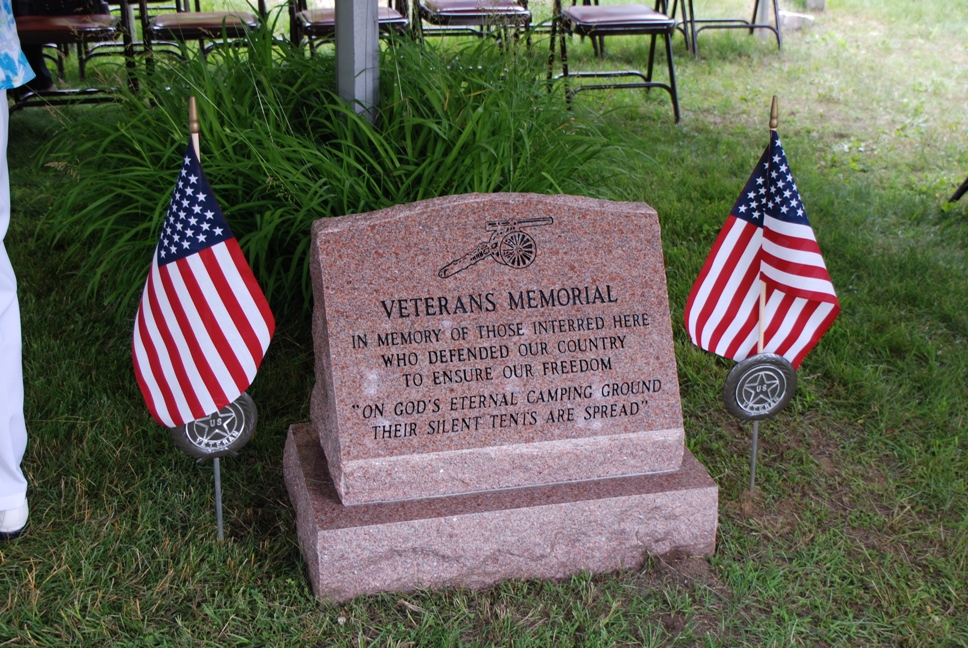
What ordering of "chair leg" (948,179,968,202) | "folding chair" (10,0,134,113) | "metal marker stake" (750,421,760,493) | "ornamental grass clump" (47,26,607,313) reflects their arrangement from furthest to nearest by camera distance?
1. "folding chair" (10,0,134,113)
2. "chair leg" (948,179,968,202)
3. "ornamental grass clump" (47,26,607,313)
4. "metal marker stake" (750,421,760,493)

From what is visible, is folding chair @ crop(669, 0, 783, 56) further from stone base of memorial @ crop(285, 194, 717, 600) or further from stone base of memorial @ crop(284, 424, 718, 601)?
stone base of memorial @ crop(284, 424, 718, 601)

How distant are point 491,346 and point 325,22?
3.55 metres

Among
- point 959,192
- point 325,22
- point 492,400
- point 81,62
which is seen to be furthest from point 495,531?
point 81,62

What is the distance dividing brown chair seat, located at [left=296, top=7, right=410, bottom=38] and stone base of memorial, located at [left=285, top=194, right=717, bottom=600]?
3.16 meters

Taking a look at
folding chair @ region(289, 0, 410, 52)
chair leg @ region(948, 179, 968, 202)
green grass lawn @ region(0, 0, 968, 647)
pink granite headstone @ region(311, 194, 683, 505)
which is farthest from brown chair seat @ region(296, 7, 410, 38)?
pink granite headstone @ region(311, 194, 683, 505)

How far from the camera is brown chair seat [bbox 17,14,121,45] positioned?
17.1ft

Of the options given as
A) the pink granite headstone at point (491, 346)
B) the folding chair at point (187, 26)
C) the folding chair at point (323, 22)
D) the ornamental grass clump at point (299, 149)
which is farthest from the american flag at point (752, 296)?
the folding chair at point (187, 26)

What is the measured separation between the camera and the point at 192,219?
2.19 meters

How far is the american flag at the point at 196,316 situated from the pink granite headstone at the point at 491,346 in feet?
0.63

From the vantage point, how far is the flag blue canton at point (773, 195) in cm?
247

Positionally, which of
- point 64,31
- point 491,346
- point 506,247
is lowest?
point 491,346

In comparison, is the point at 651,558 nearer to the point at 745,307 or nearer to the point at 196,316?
the point at 745,307

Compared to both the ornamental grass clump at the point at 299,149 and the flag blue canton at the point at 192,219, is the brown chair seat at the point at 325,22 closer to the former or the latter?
the ornamental grass clump at the point at 299,149

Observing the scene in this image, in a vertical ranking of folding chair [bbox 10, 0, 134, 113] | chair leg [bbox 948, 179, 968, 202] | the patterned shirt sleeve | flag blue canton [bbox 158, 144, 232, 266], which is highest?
the patterned shirt sleeve
